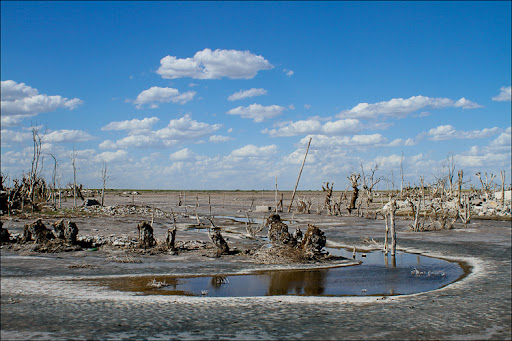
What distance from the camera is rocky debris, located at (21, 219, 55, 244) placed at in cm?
2172

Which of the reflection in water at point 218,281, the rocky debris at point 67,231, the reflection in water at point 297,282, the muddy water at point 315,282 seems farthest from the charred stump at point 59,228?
the reflection in water at point 297,282

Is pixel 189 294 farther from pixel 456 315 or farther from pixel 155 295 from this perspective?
pixel 456 315

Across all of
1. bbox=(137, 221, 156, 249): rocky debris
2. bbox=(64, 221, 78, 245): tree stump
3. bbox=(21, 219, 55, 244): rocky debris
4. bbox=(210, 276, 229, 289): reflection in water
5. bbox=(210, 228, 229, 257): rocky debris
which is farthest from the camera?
bbox=(64, 221, 78, 245): tree stump

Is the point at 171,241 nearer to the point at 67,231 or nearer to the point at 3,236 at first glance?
the point at 67,231

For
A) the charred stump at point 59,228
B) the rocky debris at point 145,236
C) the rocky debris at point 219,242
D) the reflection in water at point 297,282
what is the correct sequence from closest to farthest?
1. the reflection in water at point 297,282
2. the rocky debris at point 219,242
3. the rocky debris at point 145,236
4. the charred stump at point 59,228

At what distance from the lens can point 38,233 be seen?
2173 centimetres

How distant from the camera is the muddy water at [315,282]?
14.6 meters

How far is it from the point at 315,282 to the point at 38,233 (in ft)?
46.3

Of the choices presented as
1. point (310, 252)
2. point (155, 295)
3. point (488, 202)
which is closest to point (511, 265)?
point (310, 252)

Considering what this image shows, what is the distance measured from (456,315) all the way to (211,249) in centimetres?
1372

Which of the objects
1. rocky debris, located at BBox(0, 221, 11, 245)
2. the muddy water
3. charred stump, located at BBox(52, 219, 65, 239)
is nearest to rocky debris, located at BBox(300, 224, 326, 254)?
the muddy water

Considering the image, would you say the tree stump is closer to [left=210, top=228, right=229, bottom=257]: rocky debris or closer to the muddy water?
[left=210, top=228, right=229, bottom=257]: rocky debris

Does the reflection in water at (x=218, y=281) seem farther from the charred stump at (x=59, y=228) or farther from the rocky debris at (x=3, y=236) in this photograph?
the rocky debris at (x=3, y=236)

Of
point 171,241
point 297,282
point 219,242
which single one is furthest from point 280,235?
point 171,241
